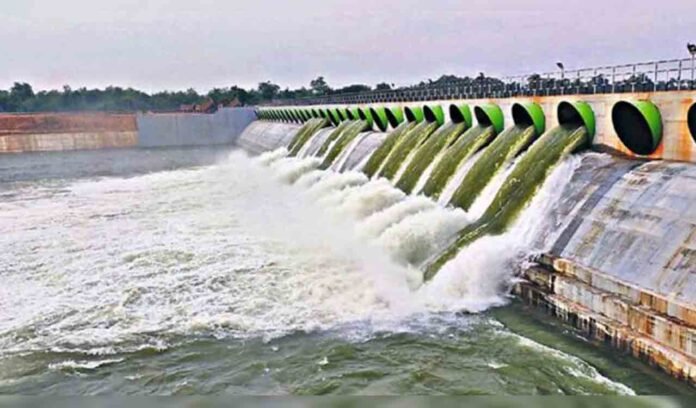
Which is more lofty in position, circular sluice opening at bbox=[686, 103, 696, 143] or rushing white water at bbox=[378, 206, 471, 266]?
circular sluice opening at bbox=[686, 103, 696, 143]

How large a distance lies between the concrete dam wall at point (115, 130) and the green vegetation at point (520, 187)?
169 feet

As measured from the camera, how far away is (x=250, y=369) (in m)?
8.16

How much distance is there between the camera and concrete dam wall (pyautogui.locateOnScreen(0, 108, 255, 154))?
5831 centimetres

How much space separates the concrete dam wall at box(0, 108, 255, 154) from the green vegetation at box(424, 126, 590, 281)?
51.6 metres


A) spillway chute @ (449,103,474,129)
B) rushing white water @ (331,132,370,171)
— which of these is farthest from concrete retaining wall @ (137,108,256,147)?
spillway chute @ (449,103,474,129)

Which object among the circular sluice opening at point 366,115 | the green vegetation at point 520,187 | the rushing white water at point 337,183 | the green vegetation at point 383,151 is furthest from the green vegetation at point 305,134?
the green vegetation at point 520,187

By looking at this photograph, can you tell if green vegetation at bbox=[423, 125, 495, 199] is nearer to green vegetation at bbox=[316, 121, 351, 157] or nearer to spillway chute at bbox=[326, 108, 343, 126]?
green vegetation at bbox=[316, 121, 351, 157]

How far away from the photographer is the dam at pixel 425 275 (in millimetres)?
7875

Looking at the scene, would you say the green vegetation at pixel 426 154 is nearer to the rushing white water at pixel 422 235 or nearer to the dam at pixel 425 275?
the dam at pixel 425 275

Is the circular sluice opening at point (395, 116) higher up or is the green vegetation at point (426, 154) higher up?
the circular sluice opening at point (395, 116)

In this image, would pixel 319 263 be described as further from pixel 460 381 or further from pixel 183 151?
pixel 183 151

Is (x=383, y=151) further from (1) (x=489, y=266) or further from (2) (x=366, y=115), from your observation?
(1) (x=489, y=266)

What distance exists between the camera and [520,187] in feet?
41.7

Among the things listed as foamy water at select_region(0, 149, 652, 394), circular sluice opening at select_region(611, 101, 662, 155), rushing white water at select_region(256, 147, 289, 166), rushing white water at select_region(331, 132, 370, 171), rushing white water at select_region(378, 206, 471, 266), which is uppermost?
circular sluice opening at select_region(611, 101, 662, 155)
